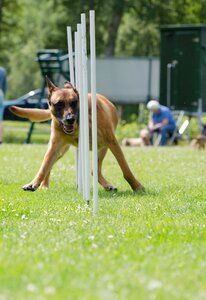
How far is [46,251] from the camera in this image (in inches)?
210

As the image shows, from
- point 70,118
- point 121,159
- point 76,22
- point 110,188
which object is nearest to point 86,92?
point 70,118

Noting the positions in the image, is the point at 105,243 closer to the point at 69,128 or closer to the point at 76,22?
the point at 69,128

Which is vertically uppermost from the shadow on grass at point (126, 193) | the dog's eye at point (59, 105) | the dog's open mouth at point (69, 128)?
the dog's eye at point (59, 105)

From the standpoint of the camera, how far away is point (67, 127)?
29.3ft

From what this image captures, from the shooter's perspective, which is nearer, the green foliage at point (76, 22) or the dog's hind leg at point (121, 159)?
the dog's hind leg at point (121, 159)

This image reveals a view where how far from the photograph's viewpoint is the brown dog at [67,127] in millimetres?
8836

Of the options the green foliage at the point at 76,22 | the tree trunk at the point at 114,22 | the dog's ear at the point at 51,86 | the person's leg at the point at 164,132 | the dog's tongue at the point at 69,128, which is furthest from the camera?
the green foliage at the point at 76,22

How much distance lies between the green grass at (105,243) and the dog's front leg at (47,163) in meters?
0.14

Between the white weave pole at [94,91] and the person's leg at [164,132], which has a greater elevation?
the white weave pole at [94,91]

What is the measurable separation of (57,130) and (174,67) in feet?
54.5

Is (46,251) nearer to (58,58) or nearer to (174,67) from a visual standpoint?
(58,58)

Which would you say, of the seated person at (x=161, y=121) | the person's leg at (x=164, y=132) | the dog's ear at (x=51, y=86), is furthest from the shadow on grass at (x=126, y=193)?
the person's leg at (x=164, y=132)

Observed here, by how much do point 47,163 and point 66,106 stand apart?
62cm

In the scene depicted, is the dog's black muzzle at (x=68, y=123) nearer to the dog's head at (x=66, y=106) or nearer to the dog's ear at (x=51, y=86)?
the dog's head at (x=66, y=106)
